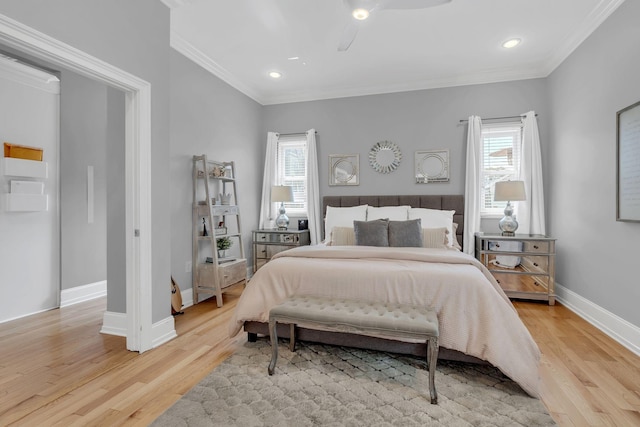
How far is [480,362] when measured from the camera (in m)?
2.06

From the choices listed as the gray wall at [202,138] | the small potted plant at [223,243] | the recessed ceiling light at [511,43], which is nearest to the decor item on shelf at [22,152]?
the gray wall at [202,138]

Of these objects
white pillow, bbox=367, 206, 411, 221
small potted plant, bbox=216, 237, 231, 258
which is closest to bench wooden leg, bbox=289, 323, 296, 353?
small potted plant, bbox=216, 237, 231, 258

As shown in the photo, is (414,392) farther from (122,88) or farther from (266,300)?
(122,88)

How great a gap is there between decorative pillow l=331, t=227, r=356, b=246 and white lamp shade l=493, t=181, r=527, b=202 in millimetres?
1845

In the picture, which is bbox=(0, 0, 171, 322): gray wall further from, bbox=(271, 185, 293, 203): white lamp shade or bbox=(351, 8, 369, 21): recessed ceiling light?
bbox=(271, 185, 293, 203): white lamp shade

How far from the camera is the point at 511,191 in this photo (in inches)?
151

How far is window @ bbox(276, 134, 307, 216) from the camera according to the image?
508 cm

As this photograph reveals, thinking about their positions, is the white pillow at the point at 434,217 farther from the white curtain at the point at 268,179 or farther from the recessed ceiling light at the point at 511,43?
the white curtain at the point at 268,179

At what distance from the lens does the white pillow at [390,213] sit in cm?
403

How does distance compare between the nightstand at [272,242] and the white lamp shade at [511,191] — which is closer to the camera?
the white lamp shade at [511,191]

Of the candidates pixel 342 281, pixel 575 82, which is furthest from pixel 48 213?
pixel 575 82

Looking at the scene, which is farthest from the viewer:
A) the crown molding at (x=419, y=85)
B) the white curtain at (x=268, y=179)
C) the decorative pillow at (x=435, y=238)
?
the white curtain at (x=268, y=179)

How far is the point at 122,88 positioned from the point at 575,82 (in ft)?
14.2

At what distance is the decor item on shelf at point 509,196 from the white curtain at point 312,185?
7.85 ft
